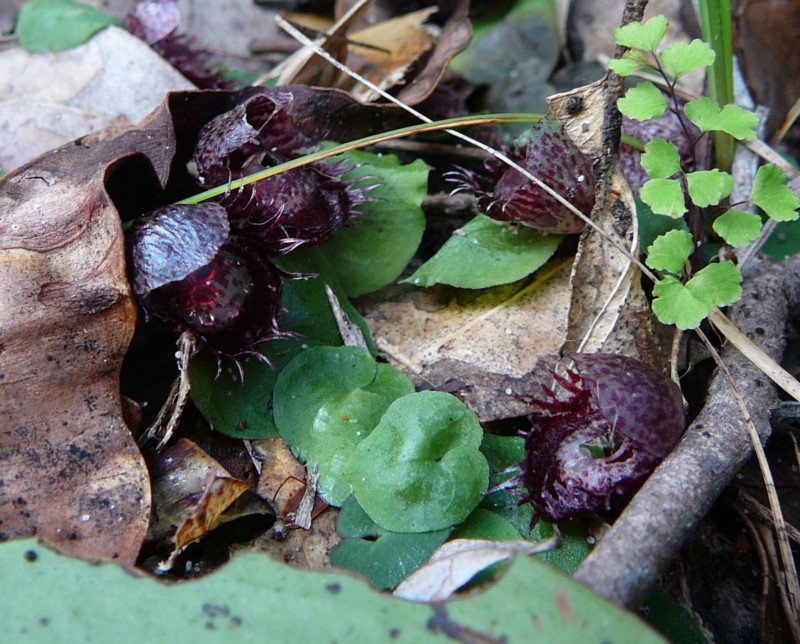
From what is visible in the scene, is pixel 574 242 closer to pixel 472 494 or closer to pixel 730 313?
pixel 730 313

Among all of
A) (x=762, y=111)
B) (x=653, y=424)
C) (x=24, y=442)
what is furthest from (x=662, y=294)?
(x=24, y=442)

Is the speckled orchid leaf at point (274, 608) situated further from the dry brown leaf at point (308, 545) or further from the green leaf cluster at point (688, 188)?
the green leaf cluster at point (688, 188)

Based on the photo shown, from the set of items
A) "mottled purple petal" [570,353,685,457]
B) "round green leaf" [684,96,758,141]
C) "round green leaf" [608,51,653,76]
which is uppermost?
"round green leaf" [608,51,653,76]

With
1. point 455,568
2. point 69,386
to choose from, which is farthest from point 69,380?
point 455,568

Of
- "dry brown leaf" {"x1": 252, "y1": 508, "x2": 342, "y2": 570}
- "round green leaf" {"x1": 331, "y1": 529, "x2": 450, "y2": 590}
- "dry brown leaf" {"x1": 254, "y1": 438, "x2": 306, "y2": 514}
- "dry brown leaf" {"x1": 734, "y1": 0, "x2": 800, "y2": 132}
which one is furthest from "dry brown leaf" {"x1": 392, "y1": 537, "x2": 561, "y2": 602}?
"dry brown leaf" {"x1": 734, "y1": 0, "x2": 800, "y2": 132}

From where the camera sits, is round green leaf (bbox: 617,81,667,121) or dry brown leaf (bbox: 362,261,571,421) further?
dry brown leaf (bbox: 362,261,571,421)

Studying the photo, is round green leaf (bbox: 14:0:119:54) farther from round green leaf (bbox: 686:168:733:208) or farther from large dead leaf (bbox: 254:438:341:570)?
round green leaf (bbox: 686:168:733:208)
